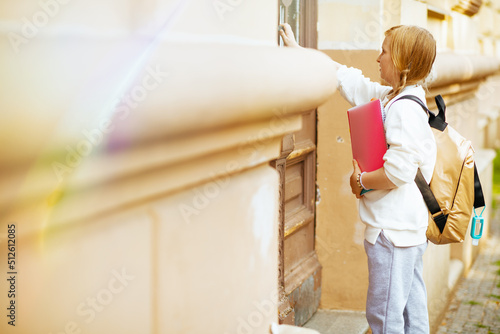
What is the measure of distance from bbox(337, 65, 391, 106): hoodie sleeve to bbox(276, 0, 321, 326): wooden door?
0.47 m

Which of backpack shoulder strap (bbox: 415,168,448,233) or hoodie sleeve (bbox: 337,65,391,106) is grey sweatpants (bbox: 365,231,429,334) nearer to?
backpack shoulder strap (bbox: 415,168,448,233)

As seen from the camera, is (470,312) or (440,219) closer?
(440,219)

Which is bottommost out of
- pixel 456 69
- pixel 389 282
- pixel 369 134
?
pixel 389 282

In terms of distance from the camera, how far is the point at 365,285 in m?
3.70

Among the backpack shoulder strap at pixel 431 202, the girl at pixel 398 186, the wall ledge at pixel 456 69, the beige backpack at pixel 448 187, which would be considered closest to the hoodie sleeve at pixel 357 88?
the girl at pixel 398 186

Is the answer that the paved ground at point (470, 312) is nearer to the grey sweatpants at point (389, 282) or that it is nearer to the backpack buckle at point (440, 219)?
the grey sweatpants at point (389, 282)

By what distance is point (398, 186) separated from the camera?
2.40m

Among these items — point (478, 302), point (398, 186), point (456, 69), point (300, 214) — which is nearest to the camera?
point (398, 186)

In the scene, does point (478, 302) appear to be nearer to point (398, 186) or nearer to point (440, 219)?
point (440, 219)

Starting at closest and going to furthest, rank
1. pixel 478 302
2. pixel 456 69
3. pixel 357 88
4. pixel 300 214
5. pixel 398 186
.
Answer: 1. pixel 398 186
2. pixel 357 88
3. pixel 300 214
4. pixel 456 69
5. pixel 478 302

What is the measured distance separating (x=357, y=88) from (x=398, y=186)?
61cm

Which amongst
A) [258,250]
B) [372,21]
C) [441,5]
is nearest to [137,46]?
[258,250]

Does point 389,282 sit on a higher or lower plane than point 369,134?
lower

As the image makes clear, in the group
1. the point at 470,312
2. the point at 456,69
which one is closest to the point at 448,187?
the point at 456,69
